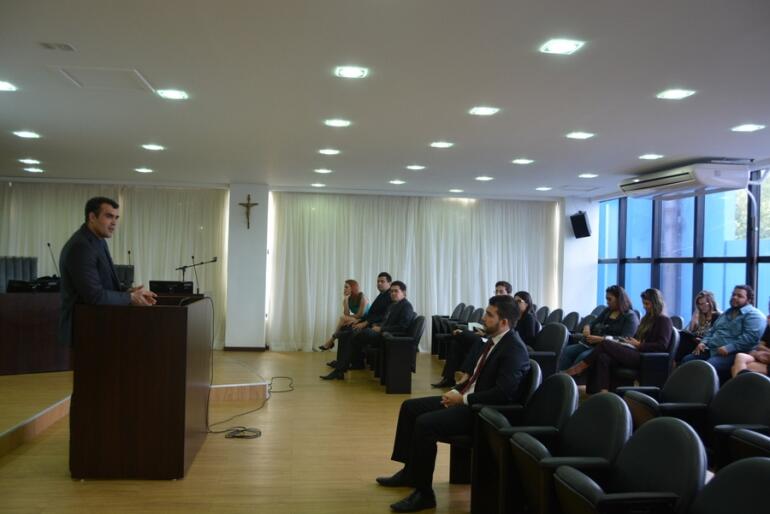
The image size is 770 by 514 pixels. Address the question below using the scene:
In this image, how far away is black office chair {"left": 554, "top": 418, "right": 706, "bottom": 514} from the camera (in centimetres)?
222

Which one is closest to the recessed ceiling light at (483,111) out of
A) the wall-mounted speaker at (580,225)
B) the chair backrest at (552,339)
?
the chair backrest at (552,339)

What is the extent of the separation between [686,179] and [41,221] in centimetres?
1009

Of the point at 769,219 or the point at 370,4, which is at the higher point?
the point at 370,4

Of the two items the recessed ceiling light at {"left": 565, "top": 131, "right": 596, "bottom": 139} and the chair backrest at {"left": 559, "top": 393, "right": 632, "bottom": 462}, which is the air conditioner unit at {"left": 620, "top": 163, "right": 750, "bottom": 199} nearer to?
the recessed ceiling light at {"left": 565, "top": 131, "right": 596, "bottom": 139}

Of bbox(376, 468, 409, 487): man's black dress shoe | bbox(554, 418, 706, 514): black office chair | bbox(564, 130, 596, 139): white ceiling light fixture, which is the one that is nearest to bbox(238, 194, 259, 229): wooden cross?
bbox(564, 130, 596, 139): white ceiling light fixture

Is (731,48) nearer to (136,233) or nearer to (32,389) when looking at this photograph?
(32,389)

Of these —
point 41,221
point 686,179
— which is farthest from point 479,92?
point 41,221

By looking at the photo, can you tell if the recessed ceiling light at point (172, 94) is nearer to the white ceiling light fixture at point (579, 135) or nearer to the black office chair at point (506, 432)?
the black office chair at point (506, 432)

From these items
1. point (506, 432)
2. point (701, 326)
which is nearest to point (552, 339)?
point (701, 326)

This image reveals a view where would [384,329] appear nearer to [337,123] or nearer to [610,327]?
[610,327]

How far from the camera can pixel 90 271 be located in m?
4.00

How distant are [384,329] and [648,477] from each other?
576 cm

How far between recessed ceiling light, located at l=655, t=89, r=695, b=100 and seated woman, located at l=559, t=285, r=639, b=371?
276 cm

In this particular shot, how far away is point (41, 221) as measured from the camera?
1095 centimetres
